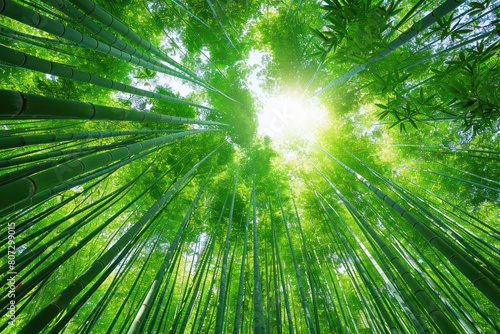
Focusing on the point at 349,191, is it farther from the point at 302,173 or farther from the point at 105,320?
the point at 105,320

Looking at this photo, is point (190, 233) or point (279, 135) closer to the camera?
point (190, 233)

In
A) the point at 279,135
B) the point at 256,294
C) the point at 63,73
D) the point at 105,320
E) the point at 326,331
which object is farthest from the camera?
the point at 279,135

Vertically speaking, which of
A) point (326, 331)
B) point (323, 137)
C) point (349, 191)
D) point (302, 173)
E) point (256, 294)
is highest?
point (323, 137)

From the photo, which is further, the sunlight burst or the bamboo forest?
the sunlight burst

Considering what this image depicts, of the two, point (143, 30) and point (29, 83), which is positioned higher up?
point (143, 30)

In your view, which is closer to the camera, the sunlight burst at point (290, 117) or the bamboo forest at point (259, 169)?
the bamboo forest at point (259, 169)

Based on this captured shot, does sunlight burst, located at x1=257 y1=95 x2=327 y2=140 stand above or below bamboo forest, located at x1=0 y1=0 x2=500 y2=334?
above

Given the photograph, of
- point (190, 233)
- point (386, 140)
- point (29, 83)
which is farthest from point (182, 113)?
point (386, 140)

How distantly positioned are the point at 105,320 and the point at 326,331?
3854 millimetres

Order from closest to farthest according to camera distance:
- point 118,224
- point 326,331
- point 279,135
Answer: point 326,331, point 118,224, point 279,135

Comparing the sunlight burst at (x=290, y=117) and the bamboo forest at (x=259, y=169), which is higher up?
the sunlight burst at (x=290, y=117)

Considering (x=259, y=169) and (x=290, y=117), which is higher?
(x=290, y=117)

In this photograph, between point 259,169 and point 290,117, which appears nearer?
point 259,169

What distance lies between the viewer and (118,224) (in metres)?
4.13
